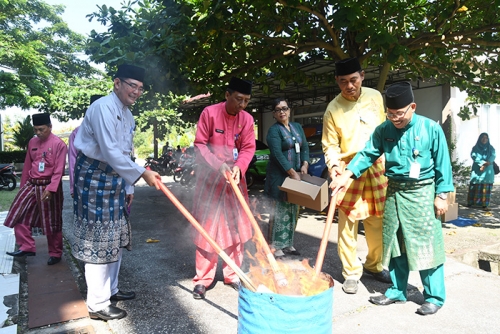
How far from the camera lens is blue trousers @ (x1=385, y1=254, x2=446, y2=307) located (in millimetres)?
2840

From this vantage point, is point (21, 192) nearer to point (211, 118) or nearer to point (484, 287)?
point (211, 118)

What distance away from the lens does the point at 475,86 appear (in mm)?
7664

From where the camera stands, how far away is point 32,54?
17938 millimetres

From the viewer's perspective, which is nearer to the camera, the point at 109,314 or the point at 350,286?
the point at 109,314

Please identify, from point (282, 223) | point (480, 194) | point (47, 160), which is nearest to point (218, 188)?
point (282, 223)

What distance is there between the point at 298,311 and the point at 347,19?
3.51 metres

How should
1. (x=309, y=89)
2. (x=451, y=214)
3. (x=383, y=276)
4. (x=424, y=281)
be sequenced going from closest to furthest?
(x=424, y=281) < (x=383, y=276) < (x=451, y=214) < (x=309, y=89)

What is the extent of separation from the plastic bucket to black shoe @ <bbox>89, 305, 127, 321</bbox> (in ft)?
4.63

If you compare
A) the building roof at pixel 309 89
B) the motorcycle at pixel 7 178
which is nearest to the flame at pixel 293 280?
the building roof at pixel 309 89

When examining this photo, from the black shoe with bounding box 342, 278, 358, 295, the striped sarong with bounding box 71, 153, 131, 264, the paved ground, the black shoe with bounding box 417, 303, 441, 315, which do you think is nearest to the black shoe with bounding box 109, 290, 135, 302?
the paved ground

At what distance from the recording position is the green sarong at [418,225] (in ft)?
9.12

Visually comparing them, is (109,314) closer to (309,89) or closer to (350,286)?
(350,286)

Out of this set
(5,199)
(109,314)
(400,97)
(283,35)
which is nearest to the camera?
(400,97)

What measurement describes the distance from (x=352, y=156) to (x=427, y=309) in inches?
54.3
